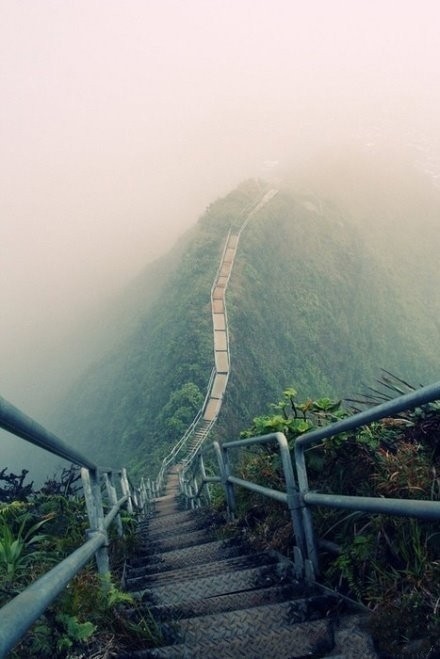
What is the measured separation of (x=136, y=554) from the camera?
4812 mm

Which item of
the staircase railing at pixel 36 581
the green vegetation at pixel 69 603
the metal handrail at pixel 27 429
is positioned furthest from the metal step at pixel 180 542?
the metal handrail at pixel 27 429

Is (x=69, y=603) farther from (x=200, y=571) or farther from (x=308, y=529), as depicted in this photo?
(x=200, y=571)

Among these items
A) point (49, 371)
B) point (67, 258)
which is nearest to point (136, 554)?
point (49, 371)

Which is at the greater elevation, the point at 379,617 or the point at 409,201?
the point at 409,201

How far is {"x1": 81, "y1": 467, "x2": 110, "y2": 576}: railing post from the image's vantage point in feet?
8.29

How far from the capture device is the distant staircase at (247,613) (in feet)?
7.67

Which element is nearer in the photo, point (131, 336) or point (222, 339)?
point (222, 339)

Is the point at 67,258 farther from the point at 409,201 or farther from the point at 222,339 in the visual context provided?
the point at 222,339

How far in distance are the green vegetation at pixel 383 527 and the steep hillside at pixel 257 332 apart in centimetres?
3042

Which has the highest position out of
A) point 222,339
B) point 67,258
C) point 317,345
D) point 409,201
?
point 67,258

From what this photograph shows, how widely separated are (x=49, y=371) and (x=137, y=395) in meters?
38.4

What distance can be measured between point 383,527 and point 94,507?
1280 mm

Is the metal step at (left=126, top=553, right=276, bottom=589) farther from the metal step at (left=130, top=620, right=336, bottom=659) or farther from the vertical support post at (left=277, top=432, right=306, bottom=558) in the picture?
the metal step at (left=130, top=620, right=336, bottom=659)

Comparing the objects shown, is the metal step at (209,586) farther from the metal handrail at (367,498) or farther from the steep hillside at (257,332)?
the steep hillside at (257,332)
